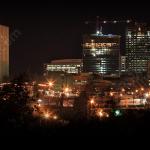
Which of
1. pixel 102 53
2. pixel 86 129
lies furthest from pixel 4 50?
pixel 86 129

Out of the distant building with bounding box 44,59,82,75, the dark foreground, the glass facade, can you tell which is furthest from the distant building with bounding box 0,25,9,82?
the dark foreground

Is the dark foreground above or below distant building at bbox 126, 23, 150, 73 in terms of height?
below

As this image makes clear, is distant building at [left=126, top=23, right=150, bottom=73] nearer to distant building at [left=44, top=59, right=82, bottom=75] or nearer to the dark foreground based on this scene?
distant building at [left=44, top=59, right=82, bottom=75]

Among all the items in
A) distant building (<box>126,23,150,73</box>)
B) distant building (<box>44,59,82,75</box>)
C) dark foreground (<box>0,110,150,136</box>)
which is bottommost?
dark foreground (<box>0,110,150,136</box>)

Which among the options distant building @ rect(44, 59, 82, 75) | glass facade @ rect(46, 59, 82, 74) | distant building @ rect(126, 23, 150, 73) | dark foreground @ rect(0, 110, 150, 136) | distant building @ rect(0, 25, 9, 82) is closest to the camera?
dark foreground @ rect(0, 110, 150, 136)

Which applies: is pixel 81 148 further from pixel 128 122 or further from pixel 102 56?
pixel 102 56

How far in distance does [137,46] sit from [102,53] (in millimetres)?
7866

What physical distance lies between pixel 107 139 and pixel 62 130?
839 mm

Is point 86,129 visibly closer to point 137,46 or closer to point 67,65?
point 67,65

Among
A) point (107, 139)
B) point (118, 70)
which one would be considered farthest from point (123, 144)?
point (118, 70)

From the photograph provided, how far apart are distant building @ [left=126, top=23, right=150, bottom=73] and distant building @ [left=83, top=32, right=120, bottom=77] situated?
2483mm

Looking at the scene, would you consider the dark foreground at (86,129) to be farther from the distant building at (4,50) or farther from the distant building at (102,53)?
the distant building at (102,53)

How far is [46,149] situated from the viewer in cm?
800

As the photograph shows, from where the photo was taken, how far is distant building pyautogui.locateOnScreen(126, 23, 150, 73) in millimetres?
86275
